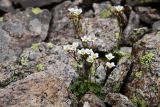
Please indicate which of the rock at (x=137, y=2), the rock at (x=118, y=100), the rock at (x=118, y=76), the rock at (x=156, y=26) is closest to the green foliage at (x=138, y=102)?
the rock at (x=118, y=100)

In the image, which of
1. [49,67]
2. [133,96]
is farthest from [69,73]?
[133,96]

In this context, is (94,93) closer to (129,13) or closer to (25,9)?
(129,13)

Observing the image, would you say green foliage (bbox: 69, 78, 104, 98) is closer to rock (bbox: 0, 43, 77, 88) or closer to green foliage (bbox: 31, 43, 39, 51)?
rock (bbox: 0, 43, 77, 88)

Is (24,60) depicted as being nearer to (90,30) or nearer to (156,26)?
(90,30)

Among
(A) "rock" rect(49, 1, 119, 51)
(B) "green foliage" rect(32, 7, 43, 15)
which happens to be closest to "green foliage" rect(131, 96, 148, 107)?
(A) "rock" rect(49, 1, 119, 51)

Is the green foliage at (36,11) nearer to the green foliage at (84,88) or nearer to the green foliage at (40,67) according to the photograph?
the green foliage at (40,67)

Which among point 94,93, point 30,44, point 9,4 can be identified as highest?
point 9,4

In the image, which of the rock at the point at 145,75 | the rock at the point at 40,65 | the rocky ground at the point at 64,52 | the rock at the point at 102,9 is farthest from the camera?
the rock at the point at 102,9
